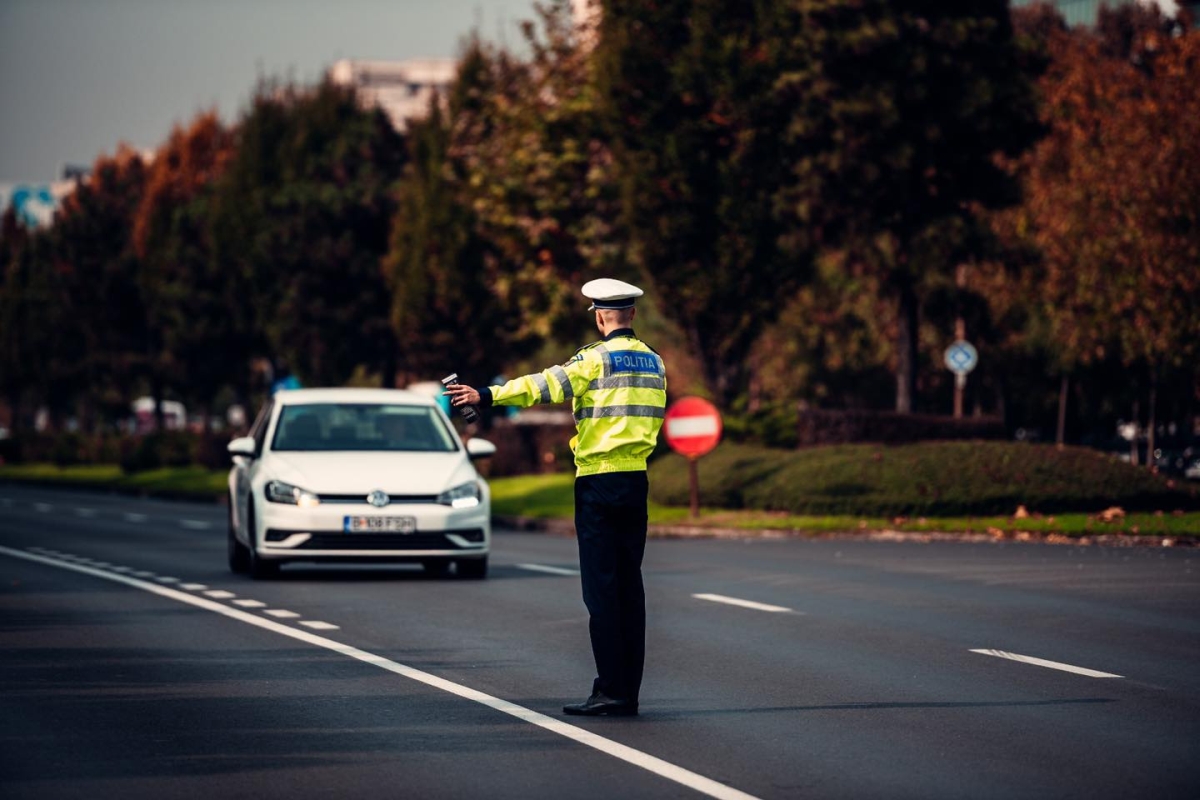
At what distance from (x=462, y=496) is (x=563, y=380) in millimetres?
8483

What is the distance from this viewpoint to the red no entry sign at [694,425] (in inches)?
1110

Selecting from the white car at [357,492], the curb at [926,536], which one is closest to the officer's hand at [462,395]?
the white car at [357,492]

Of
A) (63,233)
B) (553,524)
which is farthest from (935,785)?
(63,233)

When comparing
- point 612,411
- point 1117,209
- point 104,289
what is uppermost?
point 104,289

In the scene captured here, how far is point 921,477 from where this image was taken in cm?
2727

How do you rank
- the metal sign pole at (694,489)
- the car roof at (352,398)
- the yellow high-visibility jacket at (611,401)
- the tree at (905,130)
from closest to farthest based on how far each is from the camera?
the yellow high-visibility jacket at (611,401) < the car roof at (352,398) < the metal sign pole at (694,489) < the tree at (905,130)

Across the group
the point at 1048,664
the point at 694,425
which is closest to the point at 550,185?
the point at 694,425

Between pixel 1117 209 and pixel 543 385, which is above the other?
pixel 1117 209

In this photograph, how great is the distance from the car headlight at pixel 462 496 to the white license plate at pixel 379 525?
36 cm

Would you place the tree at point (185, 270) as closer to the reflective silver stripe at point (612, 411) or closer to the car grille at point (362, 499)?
the car grille at point (362, 499)

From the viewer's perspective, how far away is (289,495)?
1794cm

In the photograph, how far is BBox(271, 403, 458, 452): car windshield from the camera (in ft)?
62.5

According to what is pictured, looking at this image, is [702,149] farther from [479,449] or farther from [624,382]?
[624,382]

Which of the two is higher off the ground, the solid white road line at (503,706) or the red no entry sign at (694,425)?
the red no entry sign at (694,425)
